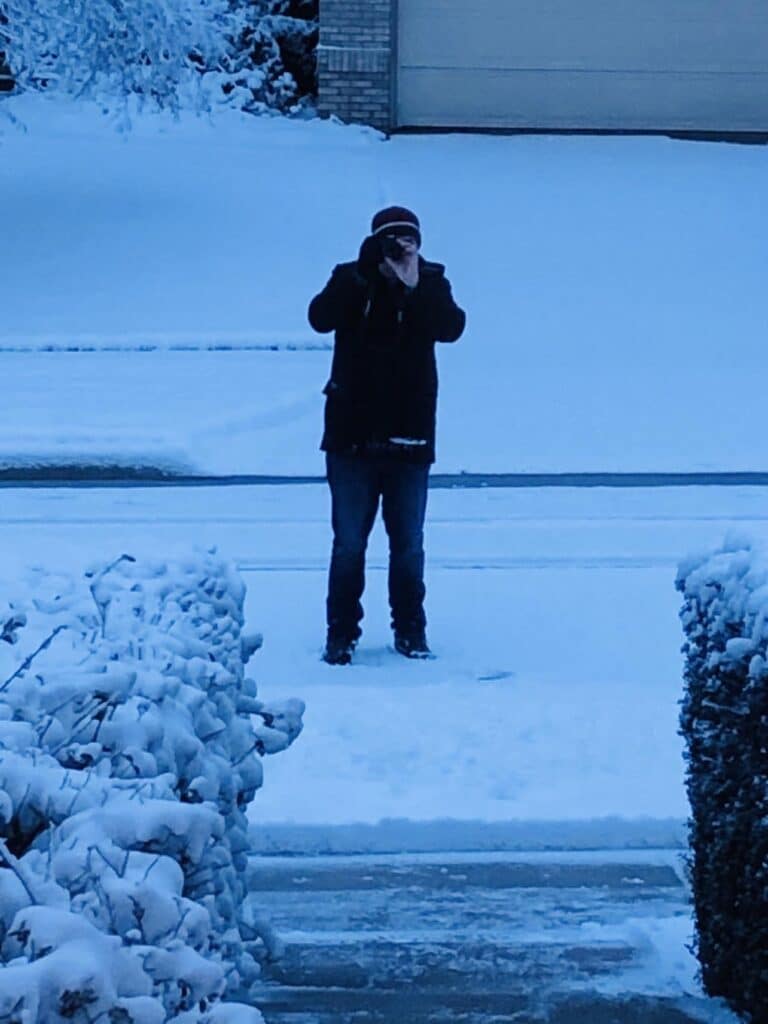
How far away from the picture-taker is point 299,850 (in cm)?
526

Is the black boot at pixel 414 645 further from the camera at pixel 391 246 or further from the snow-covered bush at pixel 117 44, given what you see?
the snow-covered bush at pixel 117 44

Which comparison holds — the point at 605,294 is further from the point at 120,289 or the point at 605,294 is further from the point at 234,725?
the point at 234,725

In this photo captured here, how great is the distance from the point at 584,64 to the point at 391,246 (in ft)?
52.7

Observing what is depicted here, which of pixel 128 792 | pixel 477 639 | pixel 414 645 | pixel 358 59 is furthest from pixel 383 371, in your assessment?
A: pixel 358 59

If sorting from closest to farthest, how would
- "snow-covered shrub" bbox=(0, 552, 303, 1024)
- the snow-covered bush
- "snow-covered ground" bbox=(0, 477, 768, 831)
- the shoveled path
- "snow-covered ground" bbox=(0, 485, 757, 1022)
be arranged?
"snow-covered shrub" bbox=(0, 552, 303, 1024) < the shoveled path < "snow-covered ground" bbox=(0, 485, 757, 1022) < "snow-covered ground" bbox=(0, 477, 768, 831) < the snow-covered bush

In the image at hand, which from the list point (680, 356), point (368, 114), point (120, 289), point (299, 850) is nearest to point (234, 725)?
point (299, 850)

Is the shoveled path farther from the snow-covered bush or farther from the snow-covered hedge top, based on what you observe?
the snow-covered bush

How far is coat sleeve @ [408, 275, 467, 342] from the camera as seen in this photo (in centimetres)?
702

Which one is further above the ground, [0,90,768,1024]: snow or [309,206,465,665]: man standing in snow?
[309,206,465,665]: man standing in snow

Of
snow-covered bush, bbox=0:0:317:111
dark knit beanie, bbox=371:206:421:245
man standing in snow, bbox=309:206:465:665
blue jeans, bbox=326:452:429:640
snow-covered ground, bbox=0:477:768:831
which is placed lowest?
snow-covered ground, bbox=0:477:768:831

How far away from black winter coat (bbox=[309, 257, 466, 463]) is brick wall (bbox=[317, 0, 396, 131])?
15660mm

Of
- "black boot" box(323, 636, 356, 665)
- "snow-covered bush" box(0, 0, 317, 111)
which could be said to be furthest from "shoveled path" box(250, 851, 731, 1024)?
"snow-covered bush" box(0, 0, 317, 111)

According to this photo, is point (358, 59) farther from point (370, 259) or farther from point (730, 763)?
point (730, 763)

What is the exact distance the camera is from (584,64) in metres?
22.1
